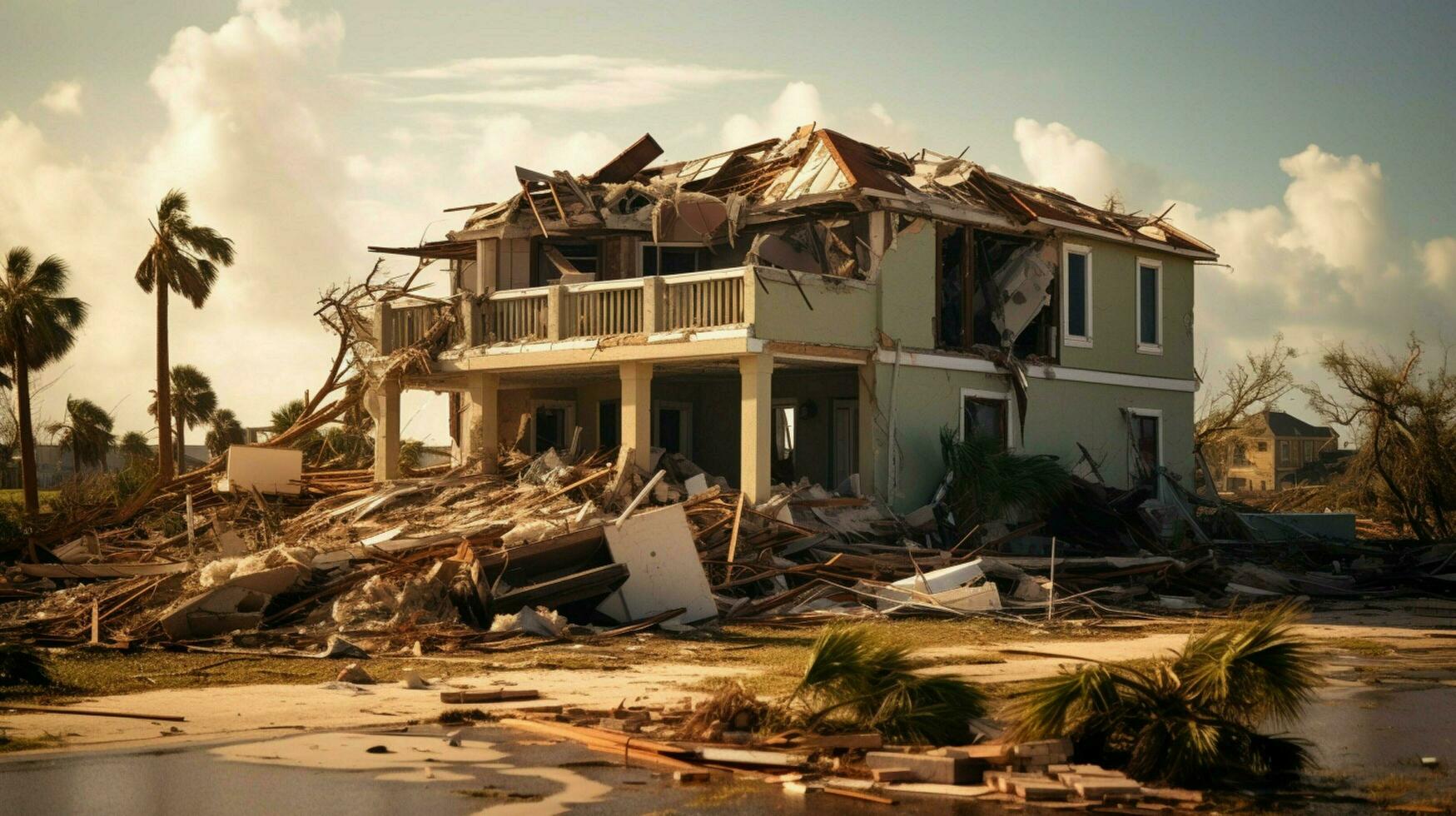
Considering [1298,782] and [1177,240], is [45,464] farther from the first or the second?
[1298,782]

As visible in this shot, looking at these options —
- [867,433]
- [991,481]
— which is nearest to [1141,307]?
[991,481]

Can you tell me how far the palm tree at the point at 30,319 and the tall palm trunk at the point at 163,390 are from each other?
3.29 metres

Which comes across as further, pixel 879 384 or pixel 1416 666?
pixel 879 384

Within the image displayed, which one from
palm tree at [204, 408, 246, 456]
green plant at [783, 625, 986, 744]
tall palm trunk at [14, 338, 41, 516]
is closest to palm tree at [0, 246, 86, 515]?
tall palm trunk at [14, 338, 41, 516]

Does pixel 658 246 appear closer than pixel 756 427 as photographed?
No

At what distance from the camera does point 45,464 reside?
88688 mm

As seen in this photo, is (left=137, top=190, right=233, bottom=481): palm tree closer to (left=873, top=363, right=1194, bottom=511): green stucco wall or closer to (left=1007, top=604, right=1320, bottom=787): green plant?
(left=873, top=363, right=1194, bottom=511): green stucco wall

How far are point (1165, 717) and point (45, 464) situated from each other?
8996cm

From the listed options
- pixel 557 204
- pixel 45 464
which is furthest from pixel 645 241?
pixel 45 464

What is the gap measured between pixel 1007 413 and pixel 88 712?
66.6ft

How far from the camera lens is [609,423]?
31.0 meters

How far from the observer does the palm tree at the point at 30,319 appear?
4069 cm

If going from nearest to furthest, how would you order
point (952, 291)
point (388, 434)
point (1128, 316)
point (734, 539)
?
point (734, 539)
point (952, 291)
point (388, 434)
point (1128, 316)

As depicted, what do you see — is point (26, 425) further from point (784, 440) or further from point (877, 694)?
point (877, 694)
